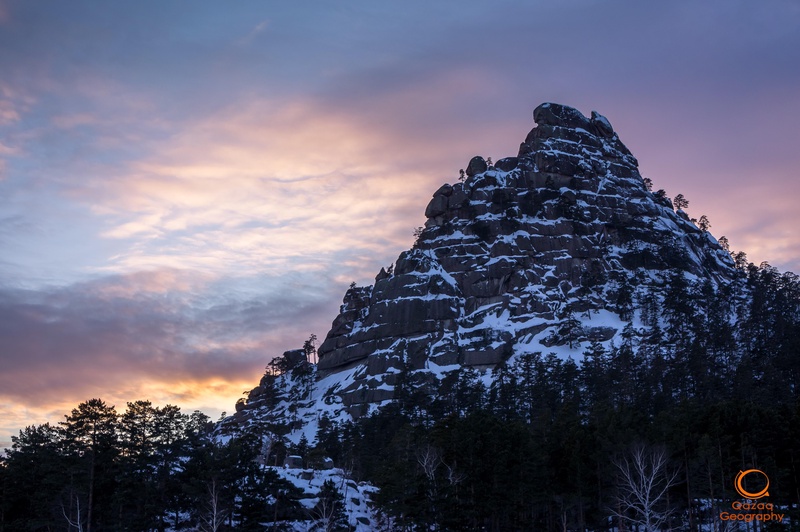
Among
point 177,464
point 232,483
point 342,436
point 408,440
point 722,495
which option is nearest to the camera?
point 722,495

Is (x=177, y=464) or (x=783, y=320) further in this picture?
(x=783, y=320)

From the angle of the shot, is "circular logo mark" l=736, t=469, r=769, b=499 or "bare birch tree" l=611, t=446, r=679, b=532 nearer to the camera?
"circular logo mark" l=736, t=469, r=769, b=499

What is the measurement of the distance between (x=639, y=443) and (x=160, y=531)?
167ft

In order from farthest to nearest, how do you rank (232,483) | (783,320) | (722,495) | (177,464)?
(783,320)
(177,464)
(232,483)
(722,495)

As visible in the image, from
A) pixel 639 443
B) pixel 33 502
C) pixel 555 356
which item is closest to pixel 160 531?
pixel 33 502

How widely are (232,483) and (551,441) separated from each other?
116 feet

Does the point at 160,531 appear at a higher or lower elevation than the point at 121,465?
lower

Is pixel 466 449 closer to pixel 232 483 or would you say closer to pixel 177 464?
pixel 232 483

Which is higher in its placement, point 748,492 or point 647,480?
point 647,480

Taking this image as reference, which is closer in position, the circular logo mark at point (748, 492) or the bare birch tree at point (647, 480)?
the circular logo mark at point (748, 492)

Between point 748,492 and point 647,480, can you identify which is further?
point 647,480

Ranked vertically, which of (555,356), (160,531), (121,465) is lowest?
(160,531)

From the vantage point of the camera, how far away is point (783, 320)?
18212 centimetres

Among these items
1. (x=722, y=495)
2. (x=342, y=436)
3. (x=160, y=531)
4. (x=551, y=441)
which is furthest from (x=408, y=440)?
(x=342, y=436)
